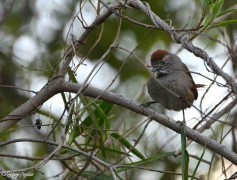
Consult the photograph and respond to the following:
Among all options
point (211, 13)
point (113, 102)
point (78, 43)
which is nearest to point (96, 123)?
point (113, 102)

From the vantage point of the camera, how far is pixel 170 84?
4.75m

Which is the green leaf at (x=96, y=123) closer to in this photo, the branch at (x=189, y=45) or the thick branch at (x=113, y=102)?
the thick branch at (x=113, y=102)

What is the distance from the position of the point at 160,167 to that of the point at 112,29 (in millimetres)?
1589

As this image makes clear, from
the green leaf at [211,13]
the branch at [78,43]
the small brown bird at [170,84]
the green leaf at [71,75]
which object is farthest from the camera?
the small brown bird at [170,84]

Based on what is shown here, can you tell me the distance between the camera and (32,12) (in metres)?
6.10

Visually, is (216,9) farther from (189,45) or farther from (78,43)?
(78,43)

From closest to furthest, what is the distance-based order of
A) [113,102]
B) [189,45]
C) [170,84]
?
[189,45] → [113,102] → [170,84]

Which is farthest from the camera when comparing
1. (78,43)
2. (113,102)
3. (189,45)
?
(78,43)

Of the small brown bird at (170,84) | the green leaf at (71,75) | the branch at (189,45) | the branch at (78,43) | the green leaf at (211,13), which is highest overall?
the small brown bird at (170,84)

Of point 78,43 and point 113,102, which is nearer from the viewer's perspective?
point 113,102

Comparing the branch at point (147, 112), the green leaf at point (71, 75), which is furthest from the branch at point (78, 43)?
the branch at point (147, 112)

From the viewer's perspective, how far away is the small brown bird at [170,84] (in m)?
4.66

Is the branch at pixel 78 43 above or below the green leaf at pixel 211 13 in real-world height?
above

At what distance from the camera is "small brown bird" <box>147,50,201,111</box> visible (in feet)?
15.3
